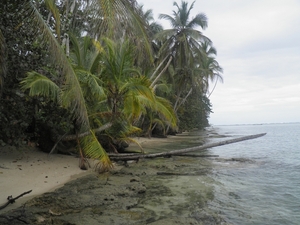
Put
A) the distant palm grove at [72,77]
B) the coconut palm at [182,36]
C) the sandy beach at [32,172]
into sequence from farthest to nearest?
the coconut palm at [182,36]
the sandy beach at [32,172]
the distant palm grove at [72,77]

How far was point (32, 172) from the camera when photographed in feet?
20.8

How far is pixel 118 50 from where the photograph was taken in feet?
26.7

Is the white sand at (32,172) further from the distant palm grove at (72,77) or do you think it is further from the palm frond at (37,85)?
the palm frond at (37,85)

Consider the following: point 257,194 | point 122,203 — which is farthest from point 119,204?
point 257,194

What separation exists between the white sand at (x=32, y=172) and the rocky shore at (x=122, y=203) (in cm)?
37

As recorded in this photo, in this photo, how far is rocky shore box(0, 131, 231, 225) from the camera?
3.74m

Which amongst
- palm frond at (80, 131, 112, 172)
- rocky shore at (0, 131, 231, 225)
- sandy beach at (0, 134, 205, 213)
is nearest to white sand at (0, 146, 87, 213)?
sandy beach at (0, 134, 205, 213)

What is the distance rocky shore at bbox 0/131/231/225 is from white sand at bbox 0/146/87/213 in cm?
37

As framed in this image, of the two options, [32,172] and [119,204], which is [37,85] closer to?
[32,172]

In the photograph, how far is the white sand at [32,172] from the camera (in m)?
5.06

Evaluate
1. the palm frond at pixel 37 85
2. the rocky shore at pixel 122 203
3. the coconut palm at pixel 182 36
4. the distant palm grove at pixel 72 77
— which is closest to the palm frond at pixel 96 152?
the distant palm grove at pixel 72 77

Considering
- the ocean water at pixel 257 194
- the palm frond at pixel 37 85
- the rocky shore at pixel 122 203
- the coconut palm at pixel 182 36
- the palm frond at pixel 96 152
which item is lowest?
the ocean water at pixel 257 194

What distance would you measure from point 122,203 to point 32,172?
3040 mm

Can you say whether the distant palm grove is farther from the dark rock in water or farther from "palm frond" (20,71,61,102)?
the dark rock in water
